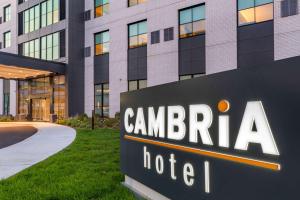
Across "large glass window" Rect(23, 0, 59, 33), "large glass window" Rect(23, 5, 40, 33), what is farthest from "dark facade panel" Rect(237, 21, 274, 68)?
"large glass window" Rect(23, 5, 40, 33)

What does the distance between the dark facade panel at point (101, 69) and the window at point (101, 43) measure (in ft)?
1.83

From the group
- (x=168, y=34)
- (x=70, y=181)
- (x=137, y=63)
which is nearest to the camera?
(x=70, y=181)

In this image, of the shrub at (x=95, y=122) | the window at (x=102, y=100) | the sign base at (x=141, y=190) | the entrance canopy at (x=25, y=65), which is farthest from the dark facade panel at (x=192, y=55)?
the sign base at (x=141, y=190)

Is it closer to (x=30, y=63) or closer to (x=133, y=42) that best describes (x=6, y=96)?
(x=30, y=63)

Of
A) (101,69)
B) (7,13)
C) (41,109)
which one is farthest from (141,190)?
(7,13)

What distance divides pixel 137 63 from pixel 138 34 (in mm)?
2694

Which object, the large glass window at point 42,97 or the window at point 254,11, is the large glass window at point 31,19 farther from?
the window at point 254,11

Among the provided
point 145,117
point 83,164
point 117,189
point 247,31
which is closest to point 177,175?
point 145,117

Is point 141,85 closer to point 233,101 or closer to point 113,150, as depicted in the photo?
point 113,150

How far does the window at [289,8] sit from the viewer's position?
15594mm

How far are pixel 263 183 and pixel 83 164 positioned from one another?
20.4 feet

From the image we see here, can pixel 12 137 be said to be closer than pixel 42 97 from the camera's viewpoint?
Yes

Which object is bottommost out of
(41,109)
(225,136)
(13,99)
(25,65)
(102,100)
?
(41,109)

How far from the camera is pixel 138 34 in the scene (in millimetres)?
23938
